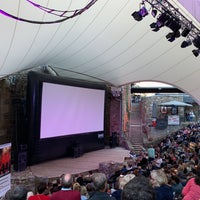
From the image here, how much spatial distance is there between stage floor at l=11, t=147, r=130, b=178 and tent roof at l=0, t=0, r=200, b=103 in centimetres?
245

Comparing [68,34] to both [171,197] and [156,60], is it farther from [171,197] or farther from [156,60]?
[171,197]

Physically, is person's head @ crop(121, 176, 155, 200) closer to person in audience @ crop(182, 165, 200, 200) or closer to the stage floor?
person in audience @ crop(182, 165, 200, 200)

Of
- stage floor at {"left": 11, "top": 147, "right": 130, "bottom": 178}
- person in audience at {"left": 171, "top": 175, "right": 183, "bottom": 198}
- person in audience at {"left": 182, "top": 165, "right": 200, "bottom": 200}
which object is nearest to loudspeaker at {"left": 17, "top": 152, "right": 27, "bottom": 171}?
stage floor at {"left": 11, "top": 147, "right": 130, "bottom": 178}

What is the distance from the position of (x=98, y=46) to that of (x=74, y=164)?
3336 millimetres

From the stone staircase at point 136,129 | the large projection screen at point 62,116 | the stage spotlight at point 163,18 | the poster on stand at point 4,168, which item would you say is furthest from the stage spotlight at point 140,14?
the stone staircase at point 136,129

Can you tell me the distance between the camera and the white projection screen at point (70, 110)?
8.02 meters

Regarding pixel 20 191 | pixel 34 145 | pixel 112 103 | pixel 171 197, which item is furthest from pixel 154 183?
pixel 112 103

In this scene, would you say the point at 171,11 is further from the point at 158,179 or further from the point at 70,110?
the point at 70,110

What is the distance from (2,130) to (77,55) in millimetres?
2860

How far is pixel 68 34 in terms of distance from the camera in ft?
19.6

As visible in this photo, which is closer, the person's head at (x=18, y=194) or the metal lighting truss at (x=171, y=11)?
the person's head at (x=18, y=194)

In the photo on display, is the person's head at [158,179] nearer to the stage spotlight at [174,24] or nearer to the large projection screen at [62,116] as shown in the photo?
the stage spotlight at [174,24]

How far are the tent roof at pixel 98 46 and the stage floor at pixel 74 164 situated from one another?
2.45m

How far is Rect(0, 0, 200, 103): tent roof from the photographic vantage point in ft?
15.0
